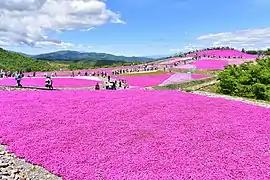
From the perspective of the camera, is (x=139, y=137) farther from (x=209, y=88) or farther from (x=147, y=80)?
(x=147, y=80)

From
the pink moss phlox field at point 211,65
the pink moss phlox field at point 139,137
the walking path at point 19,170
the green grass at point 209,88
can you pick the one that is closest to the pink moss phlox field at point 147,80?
the green grass at point 209,88

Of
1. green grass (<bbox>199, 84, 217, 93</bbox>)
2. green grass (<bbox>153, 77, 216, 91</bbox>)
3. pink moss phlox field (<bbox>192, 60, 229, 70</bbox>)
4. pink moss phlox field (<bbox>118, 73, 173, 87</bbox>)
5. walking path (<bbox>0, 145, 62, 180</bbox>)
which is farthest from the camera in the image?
pink moss phlox field (<bbox>192, 60, 229, 70</bbox>)

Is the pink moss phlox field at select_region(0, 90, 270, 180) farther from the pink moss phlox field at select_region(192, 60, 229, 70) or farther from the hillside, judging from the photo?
the hillside

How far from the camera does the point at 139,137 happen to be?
1827 centimetres

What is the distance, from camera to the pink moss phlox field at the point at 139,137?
47.5ft

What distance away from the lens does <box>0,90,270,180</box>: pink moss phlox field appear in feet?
47.5

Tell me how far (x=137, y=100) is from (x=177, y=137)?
9106 millimetres

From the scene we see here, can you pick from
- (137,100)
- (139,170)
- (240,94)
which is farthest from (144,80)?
(139,170)

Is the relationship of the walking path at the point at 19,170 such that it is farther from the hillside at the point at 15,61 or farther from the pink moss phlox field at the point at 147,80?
A: the hillside at the point at 15,61

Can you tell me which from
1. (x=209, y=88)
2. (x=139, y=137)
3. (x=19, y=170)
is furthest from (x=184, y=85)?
(x=19, y=170)

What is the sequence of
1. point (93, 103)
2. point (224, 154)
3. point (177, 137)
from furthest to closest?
point (93, 103)
point (177, 137)
point (224, 154)

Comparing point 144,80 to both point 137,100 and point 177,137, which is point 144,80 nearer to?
point 137,100

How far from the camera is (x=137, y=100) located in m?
27.1

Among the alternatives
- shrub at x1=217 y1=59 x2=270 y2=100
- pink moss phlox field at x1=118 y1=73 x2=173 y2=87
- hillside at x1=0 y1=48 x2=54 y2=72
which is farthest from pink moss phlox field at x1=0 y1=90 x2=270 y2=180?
hillside at x1=0 y1=48 x2=54 y2=72
